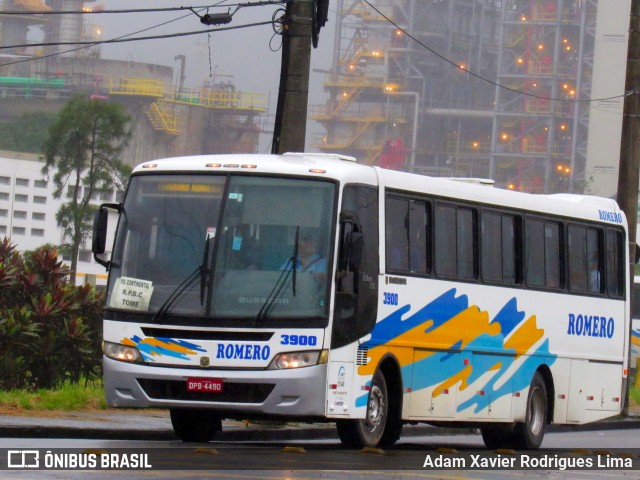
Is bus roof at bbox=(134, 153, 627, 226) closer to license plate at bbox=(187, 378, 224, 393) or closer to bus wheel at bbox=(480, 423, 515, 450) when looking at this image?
license plate at bbox=(187, 378, 224, 393)

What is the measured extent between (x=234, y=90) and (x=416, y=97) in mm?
22572

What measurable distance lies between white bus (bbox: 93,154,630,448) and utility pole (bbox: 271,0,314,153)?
226cm

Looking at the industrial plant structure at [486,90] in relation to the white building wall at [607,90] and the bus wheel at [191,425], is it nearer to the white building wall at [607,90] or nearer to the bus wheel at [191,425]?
the white building wall at [607,90]

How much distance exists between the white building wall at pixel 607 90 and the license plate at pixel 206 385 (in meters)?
147

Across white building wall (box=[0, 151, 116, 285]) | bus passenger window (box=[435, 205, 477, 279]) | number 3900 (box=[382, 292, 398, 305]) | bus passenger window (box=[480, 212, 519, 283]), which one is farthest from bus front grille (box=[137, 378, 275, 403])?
white building wall (box=[0, 151, 116, 285])

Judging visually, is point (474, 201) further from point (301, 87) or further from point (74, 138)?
point (74, 138)

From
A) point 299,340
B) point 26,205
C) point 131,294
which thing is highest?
point 131,294

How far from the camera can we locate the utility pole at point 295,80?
16.6 meters

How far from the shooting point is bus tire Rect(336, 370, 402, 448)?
523 inches

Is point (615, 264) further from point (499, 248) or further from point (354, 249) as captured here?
point (354, 249)

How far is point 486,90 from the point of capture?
176000 mm

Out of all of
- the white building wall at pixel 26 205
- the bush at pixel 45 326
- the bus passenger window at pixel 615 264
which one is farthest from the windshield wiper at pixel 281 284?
the white building wall at pixel 26 205

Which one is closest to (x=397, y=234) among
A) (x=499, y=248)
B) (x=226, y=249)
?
(x=226, y=249)

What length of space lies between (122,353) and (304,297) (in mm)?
1691
